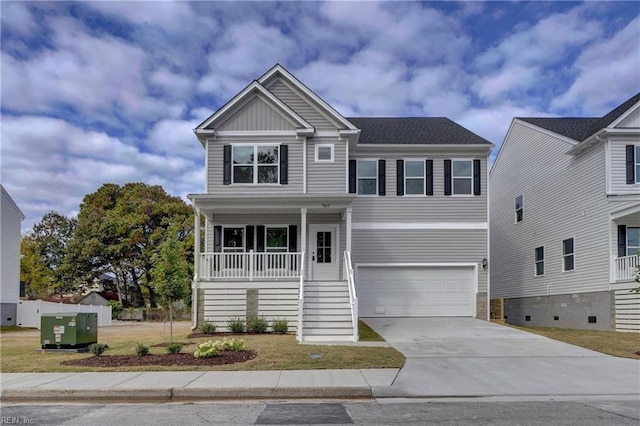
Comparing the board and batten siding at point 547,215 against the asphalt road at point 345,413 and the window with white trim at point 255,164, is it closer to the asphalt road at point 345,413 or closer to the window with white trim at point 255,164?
the window with white trim at point 255,164

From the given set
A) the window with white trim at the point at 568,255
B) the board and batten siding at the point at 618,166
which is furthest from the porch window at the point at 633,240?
the window with white trim at the point at 568,255

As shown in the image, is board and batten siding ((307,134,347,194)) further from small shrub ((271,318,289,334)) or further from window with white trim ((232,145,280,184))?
small shrub ((271,318,289,334))

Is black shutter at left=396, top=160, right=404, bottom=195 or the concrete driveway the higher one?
black shutter at left=396, top=160, right=404, bottom=195

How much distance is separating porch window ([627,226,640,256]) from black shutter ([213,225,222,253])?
14.1 m

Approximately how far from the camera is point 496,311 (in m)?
22.6

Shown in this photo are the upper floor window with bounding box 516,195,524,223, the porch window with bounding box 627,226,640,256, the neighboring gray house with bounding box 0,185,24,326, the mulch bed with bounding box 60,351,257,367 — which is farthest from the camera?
the neighboring gray house with bounding box 0,185,24,326

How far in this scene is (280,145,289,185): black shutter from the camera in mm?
19819

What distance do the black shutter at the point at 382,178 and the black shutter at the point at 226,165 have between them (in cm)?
581

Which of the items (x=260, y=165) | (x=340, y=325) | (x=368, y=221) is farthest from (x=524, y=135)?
(x=340, y=325)

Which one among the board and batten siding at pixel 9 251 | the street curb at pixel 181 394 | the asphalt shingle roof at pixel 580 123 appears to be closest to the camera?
the street curb at pixel 181 394

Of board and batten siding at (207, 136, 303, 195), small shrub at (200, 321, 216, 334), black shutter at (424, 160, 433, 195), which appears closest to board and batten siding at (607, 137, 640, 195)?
black shutter at (424, 160, 433, 195)

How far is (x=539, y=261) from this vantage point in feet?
79.2

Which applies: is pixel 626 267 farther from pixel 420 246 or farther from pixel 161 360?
pixel 161 360

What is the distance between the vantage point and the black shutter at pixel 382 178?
2155 centimetres
